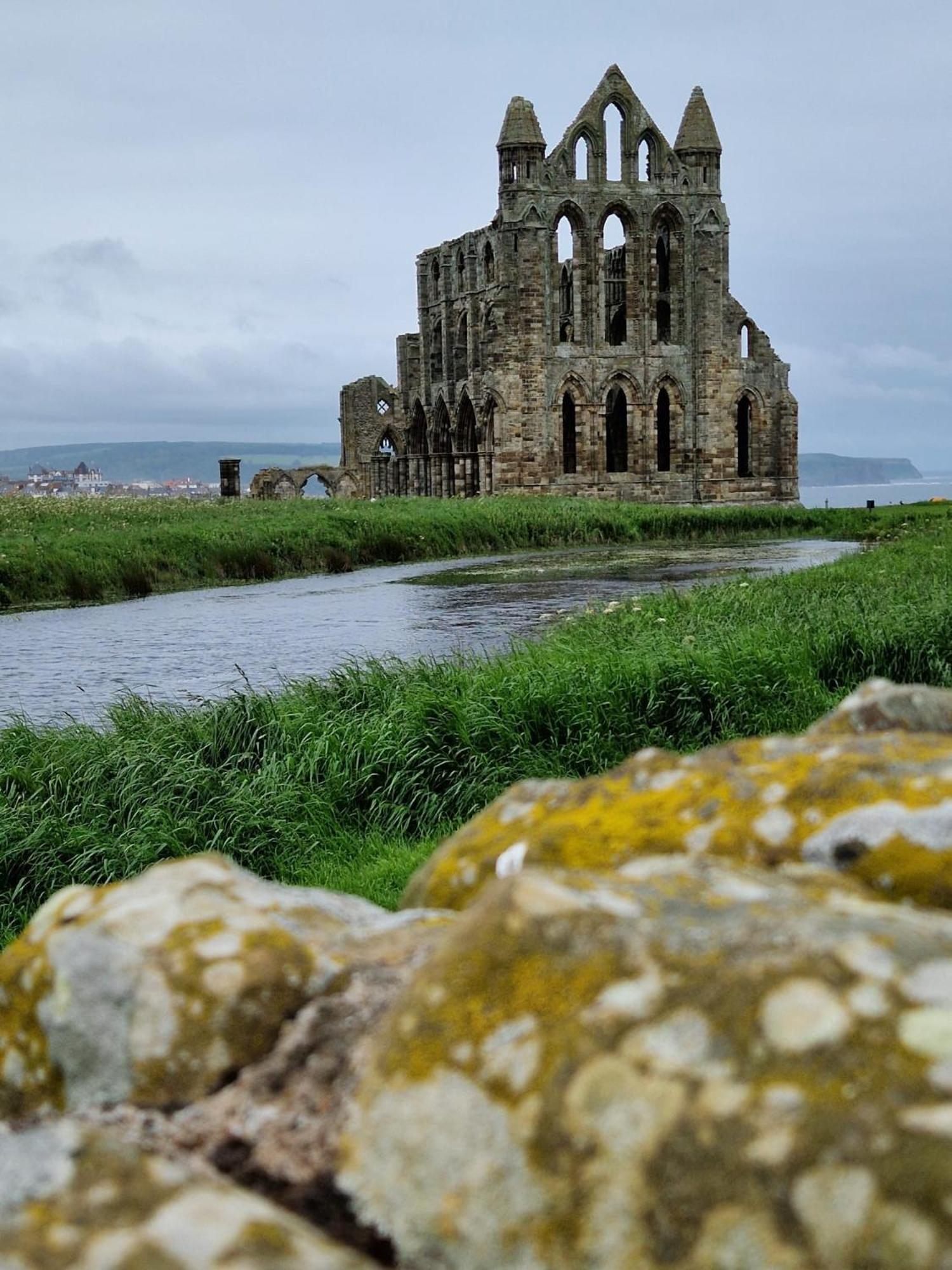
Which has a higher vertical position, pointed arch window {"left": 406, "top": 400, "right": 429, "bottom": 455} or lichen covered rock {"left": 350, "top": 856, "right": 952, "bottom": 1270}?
pointed arch window {"left": 406, "top": 400, "right": 429, "bottom": 455}

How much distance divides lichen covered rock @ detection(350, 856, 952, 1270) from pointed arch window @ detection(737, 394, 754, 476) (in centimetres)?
5878

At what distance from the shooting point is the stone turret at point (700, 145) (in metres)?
56.9

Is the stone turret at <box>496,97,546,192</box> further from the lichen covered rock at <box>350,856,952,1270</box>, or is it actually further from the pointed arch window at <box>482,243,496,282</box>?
the lichen covered rock at <box>350,856,952,1270</box>

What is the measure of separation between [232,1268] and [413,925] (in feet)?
3.62

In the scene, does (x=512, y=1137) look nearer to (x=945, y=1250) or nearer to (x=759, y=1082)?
(x=759, y=1082)

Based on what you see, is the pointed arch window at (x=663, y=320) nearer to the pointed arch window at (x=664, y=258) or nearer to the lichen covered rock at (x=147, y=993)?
the pointed arch window at (x=664, y=258)

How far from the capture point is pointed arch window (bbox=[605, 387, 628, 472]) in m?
59.0

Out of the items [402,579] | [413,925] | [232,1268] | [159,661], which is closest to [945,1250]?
[232,1268]

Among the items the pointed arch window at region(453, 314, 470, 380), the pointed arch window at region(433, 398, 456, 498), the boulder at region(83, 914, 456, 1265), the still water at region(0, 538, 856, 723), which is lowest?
the still water at region(0, 538, 856, 723)

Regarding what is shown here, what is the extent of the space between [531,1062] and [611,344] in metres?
57.9

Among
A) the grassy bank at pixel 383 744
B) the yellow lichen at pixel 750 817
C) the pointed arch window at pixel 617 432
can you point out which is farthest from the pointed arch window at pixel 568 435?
the yellow lichen at pixel 750 817

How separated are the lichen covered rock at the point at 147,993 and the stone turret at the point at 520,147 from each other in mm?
54433

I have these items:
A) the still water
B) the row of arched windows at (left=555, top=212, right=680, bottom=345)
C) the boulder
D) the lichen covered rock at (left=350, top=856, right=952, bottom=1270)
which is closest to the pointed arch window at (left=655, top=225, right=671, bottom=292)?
the row of arched windows at (left=555, top=212, right=680, bottom=345)

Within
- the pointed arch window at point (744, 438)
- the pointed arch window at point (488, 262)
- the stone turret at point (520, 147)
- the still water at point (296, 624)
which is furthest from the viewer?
the pointed arch window at point (744, 438)
